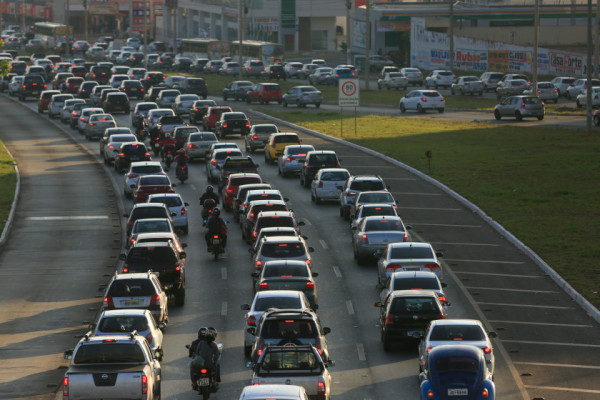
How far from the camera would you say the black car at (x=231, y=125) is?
70.0m

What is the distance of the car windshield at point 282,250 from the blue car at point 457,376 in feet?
36.1

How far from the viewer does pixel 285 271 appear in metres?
30.2

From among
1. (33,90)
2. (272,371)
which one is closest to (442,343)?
(272,371)

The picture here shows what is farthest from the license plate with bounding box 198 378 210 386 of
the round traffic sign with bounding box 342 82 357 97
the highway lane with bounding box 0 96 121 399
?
the round traffic sign with bounding box 342 82 357 97

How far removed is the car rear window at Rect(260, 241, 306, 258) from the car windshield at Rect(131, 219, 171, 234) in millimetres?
5444

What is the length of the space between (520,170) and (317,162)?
10.5 m

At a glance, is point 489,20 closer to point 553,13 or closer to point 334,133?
point 553,13

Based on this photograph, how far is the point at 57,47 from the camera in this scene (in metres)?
168

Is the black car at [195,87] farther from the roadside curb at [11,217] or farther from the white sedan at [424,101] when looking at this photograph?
the roadside curb at [11,217]

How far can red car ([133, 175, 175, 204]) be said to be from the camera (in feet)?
153

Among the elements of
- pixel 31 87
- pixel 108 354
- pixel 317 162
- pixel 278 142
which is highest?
pixel 31 87

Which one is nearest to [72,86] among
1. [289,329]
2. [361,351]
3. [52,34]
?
[361,351]

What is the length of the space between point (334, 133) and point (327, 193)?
23.6m

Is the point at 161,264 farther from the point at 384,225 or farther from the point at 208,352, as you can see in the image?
the point at 208,352
